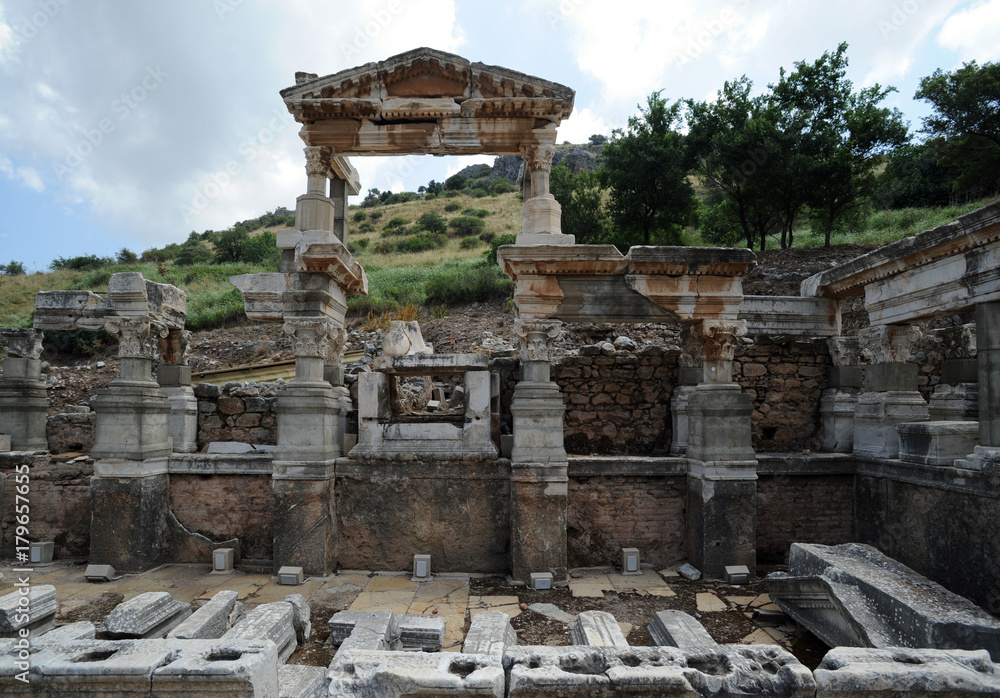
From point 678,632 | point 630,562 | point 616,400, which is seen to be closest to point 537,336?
point 616,400

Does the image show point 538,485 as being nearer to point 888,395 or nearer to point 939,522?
point 939,522

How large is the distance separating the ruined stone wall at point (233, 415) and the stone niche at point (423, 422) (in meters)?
1.99

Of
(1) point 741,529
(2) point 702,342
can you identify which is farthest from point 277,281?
(1) point 741,529

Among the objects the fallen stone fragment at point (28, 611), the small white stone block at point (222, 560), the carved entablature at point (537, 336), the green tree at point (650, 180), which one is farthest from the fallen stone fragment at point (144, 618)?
the green tree at point (650, 180)

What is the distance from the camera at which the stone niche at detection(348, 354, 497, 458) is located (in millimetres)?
6715

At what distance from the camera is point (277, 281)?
268 inches

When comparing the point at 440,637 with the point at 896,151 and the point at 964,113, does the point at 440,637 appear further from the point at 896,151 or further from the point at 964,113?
the point at 964,113

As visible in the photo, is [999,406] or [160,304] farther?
[160,304]

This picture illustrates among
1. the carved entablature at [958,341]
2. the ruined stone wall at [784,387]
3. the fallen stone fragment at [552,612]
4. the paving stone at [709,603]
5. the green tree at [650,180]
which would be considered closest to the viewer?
the fallen stone fragment at [552,612]

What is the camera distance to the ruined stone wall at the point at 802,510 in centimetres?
721

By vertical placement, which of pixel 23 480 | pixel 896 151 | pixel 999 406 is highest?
pixel 896 151

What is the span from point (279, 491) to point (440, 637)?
3.09 metres

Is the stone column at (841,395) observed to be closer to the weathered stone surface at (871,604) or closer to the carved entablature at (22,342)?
the weathered stone surface at (871,604)

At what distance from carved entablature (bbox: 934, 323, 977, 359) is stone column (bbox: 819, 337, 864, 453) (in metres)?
1.37
